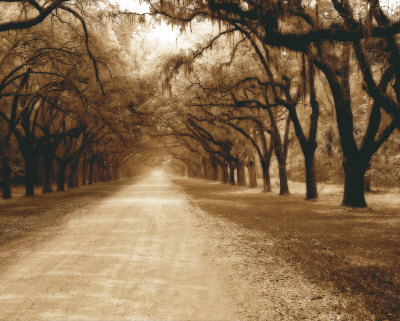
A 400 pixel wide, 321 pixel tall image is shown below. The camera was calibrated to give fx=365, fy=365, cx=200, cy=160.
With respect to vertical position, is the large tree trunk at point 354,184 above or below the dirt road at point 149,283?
above

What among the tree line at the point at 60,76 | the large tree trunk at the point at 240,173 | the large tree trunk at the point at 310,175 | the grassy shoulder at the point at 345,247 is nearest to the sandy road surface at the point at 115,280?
the grassy shoulder at the point at 345,247

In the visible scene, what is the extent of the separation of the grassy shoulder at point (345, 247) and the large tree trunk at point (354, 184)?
1.98 ft

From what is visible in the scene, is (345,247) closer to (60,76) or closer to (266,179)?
(60,76)

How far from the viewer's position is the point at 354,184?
13.9m

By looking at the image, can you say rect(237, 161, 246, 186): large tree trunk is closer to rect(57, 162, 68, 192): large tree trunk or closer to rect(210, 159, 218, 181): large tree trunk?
rect(210, 159, 218, 181): large tree trunk

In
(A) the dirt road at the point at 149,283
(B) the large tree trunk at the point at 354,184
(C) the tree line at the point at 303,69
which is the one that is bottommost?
(A) the dirt road at the point at 149,283

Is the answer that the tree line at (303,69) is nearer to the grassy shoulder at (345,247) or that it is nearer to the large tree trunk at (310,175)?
the large tree trunk at (310,175)

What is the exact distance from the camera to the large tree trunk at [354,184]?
13703mm

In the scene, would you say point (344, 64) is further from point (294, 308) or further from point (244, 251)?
point (294, 308)

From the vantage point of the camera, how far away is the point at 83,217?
12.2 m

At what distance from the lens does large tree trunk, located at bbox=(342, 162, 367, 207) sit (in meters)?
13.7

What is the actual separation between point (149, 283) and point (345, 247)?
4.27m

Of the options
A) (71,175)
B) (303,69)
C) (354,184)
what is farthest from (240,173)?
(354,184)

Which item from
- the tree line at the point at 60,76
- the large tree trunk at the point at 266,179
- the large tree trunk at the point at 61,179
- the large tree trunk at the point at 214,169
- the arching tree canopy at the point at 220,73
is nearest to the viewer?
the arching tree canopy at the point at 220,73
